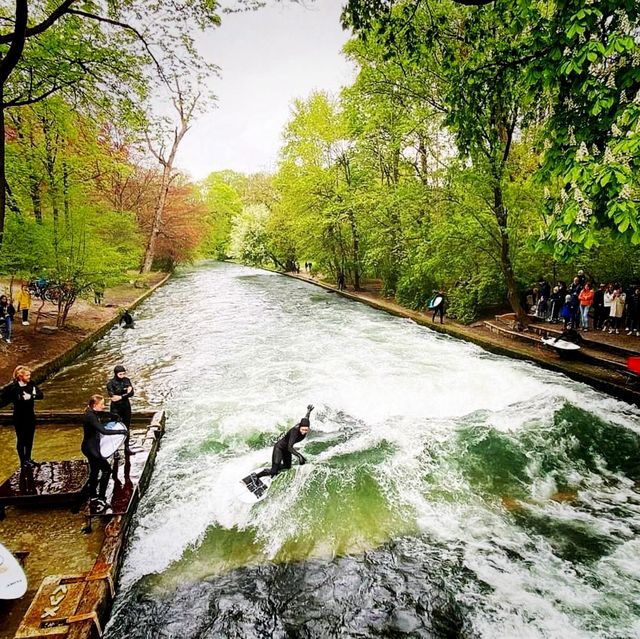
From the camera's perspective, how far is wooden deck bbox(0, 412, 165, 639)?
3705 mm

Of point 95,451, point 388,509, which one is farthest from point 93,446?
point 388,509

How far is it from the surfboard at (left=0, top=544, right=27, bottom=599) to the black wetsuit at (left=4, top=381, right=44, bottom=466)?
2.40 meters

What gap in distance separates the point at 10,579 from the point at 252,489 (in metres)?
3.14

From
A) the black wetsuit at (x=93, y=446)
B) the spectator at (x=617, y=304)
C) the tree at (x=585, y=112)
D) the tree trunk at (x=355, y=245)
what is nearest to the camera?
the tree at (x=585, y=112)

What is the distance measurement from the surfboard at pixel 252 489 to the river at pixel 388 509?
0.14m

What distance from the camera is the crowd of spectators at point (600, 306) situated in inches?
512

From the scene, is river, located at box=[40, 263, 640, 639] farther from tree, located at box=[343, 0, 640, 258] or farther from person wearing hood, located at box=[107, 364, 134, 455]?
tree, located at box=[343, 0, 640, 258]

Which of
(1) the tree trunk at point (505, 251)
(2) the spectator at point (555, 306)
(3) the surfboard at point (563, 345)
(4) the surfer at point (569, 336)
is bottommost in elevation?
(3) the surfboard at point (563, 345)

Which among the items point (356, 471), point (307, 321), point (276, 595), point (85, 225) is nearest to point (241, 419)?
point (356, 471)

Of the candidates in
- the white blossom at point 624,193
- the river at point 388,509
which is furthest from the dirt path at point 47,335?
the white blossom at point 624,193

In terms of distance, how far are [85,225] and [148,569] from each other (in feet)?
43.5

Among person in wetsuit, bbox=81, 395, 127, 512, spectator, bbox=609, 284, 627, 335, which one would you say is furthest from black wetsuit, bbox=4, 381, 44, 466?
spectator, bbox=609, 284, 627, 335

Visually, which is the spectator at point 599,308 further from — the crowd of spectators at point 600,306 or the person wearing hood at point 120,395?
the person wearing hood at point 120,395

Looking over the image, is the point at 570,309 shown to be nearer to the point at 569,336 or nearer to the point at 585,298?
the point at 585,298
